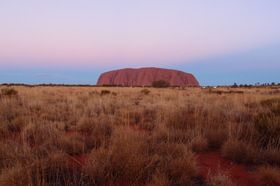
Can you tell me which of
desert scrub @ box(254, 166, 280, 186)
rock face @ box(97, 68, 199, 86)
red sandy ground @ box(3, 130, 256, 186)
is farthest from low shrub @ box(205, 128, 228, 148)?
rock face @ box(97, 68, 199, 86)

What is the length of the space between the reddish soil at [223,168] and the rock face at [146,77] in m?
114

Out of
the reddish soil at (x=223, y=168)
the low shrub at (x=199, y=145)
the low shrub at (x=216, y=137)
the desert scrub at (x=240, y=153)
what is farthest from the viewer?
the low shrub at (x=216, y=137)

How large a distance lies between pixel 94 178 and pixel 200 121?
3406 mm

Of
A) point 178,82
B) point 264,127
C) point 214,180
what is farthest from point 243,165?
point 178,82

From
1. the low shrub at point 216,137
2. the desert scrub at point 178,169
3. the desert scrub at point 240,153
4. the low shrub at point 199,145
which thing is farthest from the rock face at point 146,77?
the desert scrub at point 178,169

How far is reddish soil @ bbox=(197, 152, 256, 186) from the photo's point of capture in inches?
93.3

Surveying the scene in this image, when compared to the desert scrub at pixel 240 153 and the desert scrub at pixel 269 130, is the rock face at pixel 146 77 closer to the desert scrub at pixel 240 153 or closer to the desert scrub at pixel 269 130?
the desert scrub at pixel 269 130

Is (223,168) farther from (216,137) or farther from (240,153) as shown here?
(216,137)

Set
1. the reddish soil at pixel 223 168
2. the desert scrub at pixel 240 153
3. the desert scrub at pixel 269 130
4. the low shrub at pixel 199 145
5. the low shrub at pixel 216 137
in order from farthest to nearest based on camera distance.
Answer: the low shrub at pixel 216 137, the desert scrub at pixel 269 130, the low shrub at pixel 199 145, the desert scrub at pixel 240 153, the reddish soil at pixel 223 168

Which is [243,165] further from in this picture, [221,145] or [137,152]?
[137,152]

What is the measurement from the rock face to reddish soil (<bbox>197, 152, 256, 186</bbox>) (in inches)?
4498

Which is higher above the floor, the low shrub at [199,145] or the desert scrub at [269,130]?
Result: the desert scrub at [269,130]

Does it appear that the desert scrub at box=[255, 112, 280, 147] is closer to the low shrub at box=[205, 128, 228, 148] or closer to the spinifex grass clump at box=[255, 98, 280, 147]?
the spinifex grass clump at box=[255, 98, 280, 147]

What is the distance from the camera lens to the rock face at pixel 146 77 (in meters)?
121
